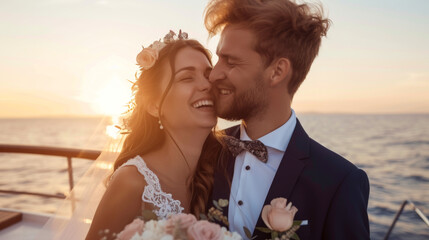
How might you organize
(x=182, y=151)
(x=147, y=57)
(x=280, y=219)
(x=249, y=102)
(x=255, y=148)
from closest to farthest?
(x=280, y=219) → (x=255, y=148) → (x=249, y=102) → (x=147, y=57) → (x=182, y=151)

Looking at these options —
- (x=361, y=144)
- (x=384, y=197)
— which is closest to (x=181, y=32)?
(x=384, y=197)

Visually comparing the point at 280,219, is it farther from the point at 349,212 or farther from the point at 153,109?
the point at 153,109

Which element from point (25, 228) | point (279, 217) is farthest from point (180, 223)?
point (25, 228)

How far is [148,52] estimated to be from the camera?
271 centimetres

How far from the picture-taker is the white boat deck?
369cm

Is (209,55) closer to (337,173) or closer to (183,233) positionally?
(337,173)

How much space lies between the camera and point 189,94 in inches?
103

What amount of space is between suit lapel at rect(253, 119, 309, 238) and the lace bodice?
66 centimetres

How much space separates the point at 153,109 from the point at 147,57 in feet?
1.39

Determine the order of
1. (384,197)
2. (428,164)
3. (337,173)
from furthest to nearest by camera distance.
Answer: (428,164) → (384,197) → (337,173)

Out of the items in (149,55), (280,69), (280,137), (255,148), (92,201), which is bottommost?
(92,201)

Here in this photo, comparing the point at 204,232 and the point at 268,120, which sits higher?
the point at 268,120

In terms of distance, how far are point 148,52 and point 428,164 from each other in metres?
24.2

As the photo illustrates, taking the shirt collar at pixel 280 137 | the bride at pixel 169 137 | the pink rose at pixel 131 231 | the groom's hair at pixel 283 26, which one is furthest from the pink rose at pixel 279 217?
the groom's hair at pixel 283 26
